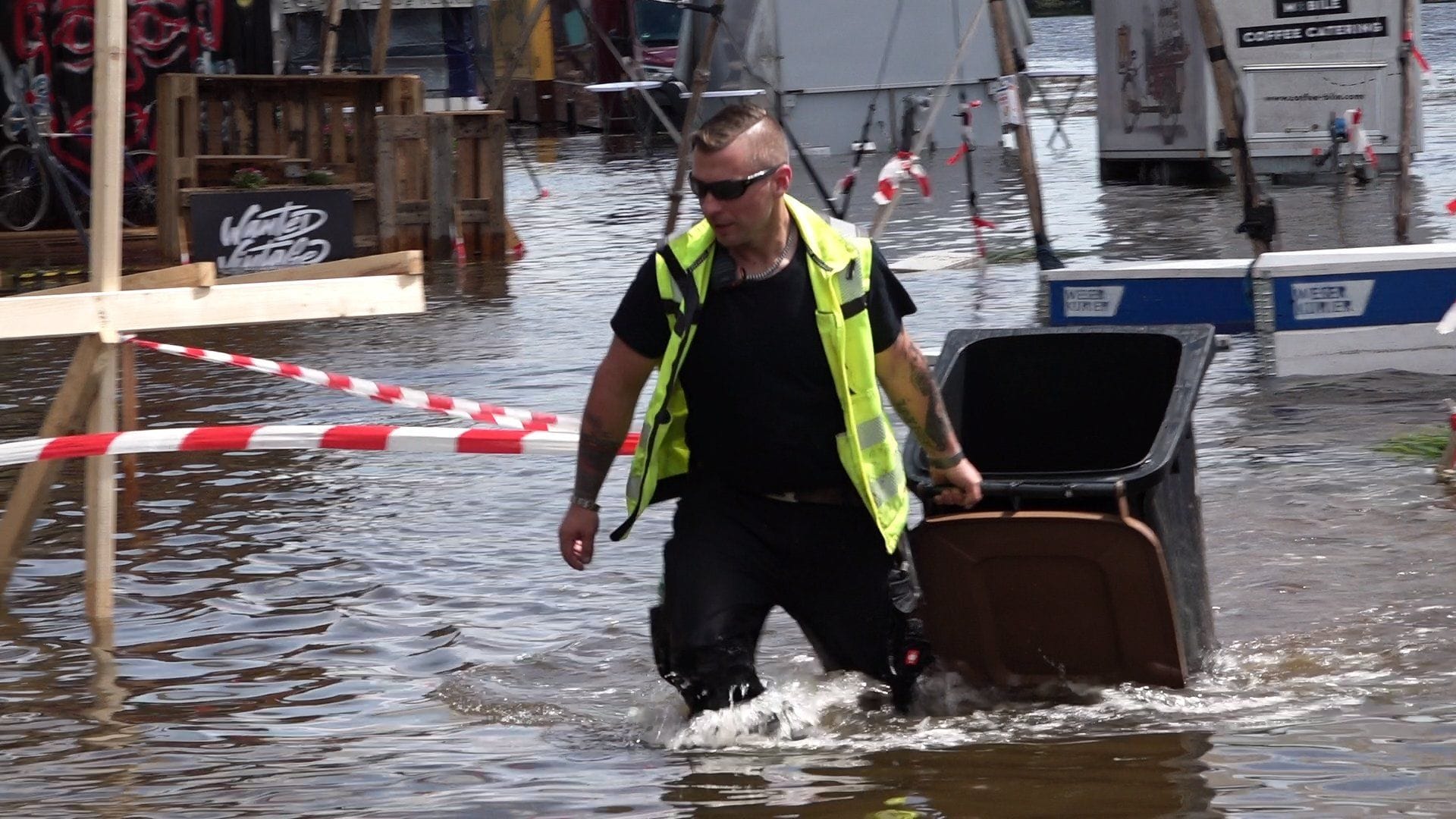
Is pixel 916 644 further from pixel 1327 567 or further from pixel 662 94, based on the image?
pixel 662 94

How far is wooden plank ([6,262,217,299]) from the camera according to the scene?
18.9 ft

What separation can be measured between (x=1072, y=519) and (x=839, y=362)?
693 mm

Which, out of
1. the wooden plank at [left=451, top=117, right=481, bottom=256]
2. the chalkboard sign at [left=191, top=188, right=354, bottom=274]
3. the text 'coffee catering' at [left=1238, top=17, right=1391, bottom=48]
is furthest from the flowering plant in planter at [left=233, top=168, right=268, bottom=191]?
the text 'coffee catering' at [left=1238, top=17, right=1391, bottom=48]

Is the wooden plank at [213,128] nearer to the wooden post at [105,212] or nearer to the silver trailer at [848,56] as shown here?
the silver trailer at [848,56]

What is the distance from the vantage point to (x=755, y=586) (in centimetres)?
456

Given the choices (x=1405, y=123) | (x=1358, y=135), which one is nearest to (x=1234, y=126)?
(x=1405, y=123)

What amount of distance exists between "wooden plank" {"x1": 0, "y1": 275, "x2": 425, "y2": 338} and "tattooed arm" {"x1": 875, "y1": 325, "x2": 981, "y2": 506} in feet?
5.72

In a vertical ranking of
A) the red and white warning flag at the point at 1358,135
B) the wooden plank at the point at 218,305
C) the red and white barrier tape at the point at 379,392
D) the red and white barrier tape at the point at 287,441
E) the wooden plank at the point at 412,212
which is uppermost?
the red and white warning flag at the point at 1358,135

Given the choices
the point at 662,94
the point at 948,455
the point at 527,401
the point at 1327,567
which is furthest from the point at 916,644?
the point at 662,94

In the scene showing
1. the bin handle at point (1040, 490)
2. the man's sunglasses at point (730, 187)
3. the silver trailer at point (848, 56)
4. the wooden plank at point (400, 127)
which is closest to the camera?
the man's sunglasses at point (730, 187)

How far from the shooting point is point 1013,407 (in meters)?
5.33

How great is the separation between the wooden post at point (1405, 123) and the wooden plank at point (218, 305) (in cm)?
817

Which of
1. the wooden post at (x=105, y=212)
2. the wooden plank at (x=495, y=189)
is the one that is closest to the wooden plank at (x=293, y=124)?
the wooden plank at (x=495, y=189)

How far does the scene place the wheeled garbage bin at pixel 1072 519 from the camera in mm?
4660
